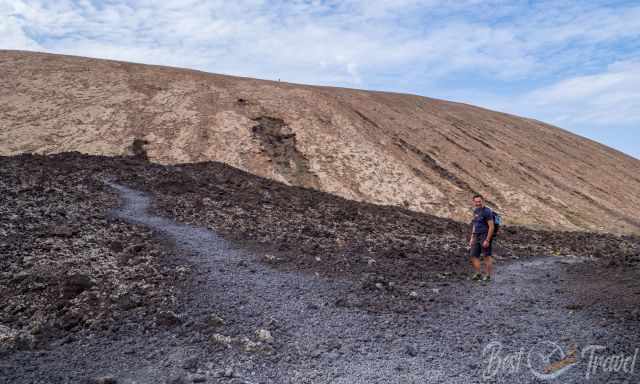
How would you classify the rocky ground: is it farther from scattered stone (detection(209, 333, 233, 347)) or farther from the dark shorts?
the dark shorts

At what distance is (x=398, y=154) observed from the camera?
2978cm

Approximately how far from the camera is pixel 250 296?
880 cm

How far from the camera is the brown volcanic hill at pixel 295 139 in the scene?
78.6 ft

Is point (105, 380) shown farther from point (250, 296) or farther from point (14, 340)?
point (250, 296)

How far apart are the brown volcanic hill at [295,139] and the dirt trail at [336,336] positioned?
44.4ft

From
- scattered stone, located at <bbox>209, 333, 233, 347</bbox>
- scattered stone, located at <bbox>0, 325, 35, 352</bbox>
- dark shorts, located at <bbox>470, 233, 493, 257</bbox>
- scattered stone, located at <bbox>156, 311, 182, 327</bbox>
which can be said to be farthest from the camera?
dark shorts, located at <bbox>470, 233, 493, 257</bbox>

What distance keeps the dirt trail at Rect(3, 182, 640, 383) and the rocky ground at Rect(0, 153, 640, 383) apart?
0.03m

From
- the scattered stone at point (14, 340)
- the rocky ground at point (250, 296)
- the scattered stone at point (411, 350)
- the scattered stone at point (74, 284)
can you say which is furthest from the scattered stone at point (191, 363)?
the scattered stone at point (411, 350)

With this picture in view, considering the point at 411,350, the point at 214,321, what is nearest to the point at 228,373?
the point at 214,321

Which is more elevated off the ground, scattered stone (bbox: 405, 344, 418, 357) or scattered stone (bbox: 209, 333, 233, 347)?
scattered stone (bbox: 405, 344, 418, 357)

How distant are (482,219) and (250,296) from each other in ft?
17.9

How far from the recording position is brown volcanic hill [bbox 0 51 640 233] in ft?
78.6

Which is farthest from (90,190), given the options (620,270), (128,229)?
(620,270)

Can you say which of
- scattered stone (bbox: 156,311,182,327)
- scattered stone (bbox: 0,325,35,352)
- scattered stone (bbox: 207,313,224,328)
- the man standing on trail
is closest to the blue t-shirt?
the man standing on trail
